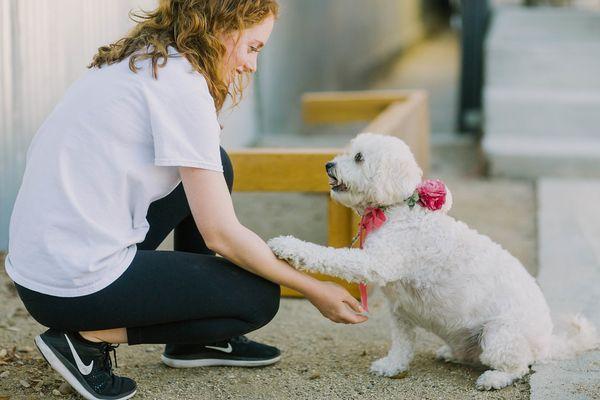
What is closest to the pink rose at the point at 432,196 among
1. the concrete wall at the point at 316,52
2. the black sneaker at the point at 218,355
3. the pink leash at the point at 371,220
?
the pink leash at the point at 371,220

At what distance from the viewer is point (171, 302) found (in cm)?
258

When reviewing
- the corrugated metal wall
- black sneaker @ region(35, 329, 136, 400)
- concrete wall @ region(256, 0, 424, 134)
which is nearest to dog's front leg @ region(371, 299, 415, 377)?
black sneaker @ region(35, 329, 136, 400)

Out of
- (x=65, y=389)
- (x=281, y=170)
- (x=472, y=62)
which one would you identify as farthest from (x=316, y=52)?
(x=65, y=389)

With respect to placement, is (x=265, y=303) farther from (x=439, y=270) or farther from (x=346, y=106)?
(x=346, y=106)

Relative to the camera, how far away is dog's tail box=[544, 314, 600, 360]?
3088mm

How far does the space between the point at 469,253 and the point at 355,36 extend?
401 inches

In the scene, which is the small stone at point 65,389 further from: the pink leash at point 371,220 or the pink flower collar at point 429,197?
the pink flower collar at point 429,197

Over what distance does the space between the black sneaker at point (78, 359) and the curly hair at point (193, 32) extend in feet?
2.68

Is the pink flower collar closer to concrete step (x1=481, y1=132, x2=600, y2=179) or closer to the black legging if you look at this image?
the black legging

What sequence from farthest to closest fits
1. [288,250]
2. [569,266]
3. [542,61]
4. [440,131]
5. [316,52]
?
[316,52] < [440,131] < [542,61] < [569,266] < [288,250]

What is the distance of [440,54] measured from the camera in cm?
1689

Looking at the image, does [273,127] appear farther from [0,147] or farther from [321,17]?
[0,147]

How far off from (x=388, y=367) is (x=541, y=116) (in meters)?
4.70

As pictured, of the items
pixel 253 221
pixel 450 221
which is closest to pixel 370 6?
pixel 253 221
